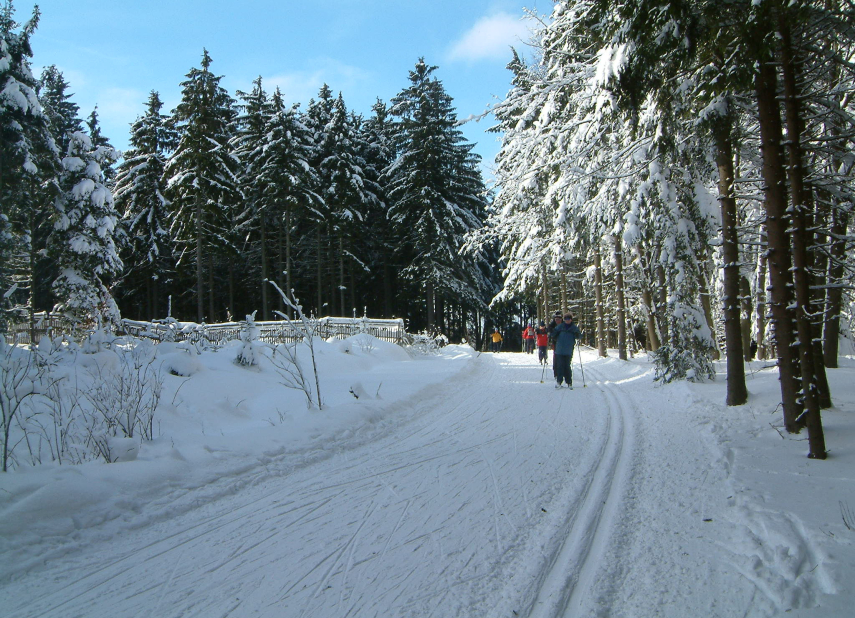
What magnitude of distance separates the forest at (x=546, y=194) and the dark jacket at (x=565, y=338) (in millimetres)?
1985

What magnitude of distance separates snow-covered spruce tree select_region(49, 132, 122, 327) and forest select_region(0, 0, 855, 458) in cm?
9

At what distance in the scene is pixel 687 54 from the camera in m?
6.38

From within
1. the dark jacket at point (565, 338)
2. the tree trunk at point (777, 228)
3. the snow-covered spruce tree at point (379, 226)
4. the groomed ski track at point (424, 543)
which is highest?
the snow-covered spruce tree at point (379, 226)

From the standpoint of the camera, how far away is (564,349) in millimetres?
11492

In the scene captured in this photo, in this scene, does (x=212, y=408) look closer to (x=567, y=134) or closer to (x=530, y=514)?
(x=530, y=514)

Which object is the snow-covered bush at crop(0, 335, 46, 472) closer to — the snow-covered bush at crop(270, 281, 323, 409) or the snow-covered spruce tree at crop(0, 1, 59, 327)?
the snow-covered bush at crop(270, 281, 323, 409)

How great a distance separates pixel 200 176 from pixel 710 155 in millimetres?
24892

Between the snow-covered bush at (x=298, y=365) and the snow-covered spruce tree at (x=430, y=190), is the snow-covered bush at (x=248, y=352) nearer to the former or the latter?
the snow-covered bush at (x=298, y=365)

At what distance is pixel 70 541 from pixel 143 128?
33097 millimetres

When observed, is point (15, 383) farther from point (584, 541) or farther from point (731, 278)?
point (731, 278)

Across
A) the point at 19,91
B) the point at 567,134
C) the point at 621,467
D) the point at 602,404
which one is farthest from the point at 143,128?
the point at 621,467

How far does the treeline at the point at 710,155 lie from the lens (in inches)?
226

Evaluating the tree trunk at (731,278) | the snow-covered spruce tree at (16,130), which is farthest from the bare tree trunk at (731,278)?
the snow-covered spruce tree at (16,130)

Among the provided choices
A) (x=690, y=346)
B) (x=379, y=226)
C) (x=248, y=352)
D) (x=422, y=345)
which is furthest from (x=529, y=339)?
(x=248, y=352)
